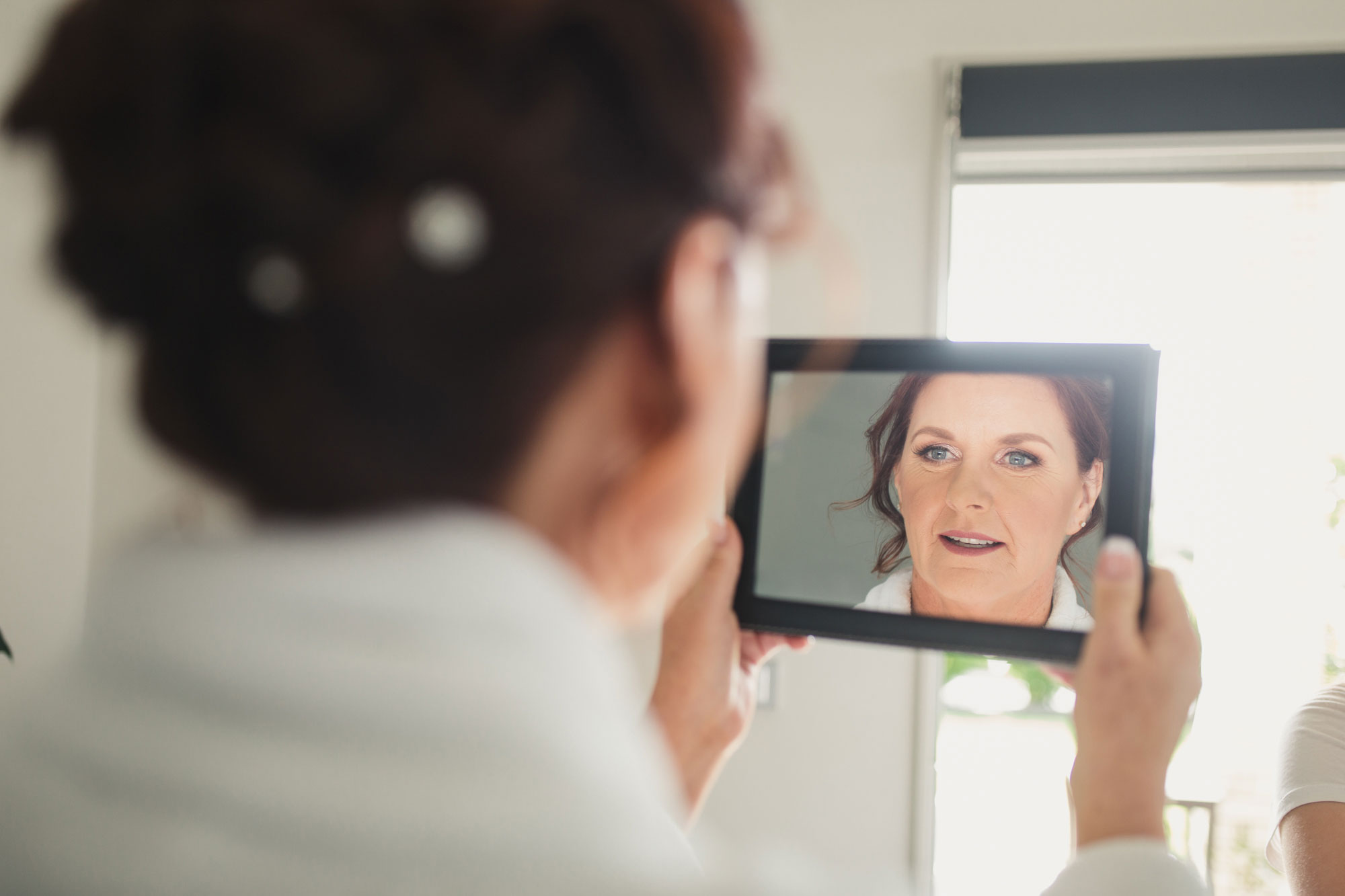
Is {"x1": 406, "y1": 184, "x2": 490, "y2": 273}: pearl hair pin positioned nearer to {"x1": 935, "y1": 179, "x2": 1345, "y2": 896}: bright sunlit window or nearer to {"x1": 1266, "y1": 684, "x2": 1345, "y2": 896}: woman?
{"x1": 1266, "y1": 684, "x2": 1345, "y2": 896}: woman

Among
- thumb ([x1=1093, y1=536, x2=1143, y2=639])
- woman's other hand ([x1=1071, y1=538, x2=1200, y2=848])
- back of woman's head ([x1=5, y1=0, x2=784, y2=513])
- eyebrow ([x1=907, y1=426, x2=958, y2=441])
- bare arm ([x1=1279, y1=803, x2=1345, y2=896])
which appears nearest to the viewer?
back of woman's head ([x1=5, y1=0, x2=784, y2=513])

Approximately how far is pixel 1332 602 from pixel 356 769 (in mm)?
2004

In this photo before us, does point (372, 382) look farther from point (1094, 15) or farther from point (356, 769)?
point (1094, 15)

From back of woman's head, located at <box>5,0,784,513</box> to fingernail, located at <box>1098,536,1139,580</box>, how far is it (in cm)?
45

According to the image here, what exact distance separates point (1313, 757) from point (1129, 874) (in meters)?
0.85

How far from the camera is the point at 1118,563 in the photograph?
66cm

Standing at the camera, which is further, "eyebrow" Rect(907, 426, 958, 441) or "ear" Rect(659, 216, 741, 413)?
"eyebrow" Rect(907, 426, 958, 441)

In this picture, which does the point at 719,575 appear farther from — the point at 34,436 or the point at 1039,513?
the point at 34,436

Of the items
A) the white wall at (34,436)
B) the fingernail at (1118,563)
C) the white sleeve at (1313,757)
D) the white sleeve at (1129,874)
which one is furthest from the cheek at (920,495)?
the white wall at (34,436)

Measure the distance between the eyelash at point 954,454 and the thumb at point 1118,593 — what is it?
20cm

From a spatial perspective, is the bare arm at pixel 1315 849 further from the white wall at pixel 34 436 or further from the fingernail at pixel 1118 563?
the white wall at pixel 34 436

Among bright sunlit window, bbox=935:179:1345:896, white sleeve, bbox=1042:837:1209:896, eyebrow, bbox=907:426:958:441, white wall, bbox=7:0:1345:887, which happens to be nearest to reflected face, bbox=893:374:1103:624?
eyebrow, bbox=907:426:958:441

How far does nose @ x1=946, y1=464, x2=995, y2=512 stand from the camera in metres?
Answer: 0.90

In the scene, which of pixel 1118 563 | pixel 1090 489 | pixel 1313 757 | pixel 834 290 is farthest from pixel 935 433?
pixel 834 290
